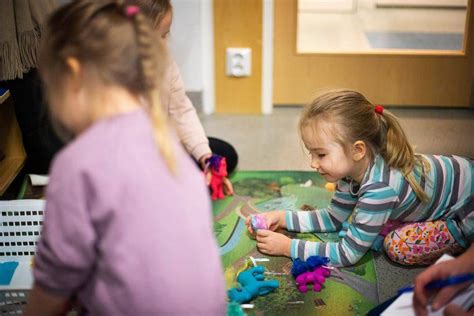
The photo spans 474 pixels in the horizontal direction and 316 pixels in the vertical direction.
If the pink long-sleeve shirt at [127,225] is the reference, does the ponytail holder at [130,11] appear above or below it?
above

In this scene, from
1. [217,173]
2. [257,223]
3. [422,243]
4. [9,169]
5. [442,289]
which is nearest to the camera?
[442,289]

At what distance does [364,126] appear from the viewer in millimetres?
Result: 1431

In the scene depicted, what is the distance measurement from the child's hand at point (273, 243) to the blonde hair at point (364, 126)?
27cm

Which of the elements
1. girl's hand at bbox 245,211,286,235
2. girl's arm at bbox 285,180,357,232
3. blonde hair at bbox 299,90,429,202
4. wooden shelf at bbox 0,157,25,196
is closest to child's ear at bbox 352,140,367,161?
blonde hair at bbox 299,90,429,202

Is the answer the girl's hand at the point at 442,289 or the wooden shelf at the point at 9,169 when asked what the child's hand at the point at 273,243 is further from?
the wooden shelf at the point at 9,169

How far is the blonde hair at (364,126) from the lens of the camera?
142 centimetres

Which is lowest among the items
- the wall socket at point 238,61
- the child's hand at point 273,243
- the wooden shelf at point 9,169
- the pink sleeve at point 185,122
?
the child's hand at point 273,243

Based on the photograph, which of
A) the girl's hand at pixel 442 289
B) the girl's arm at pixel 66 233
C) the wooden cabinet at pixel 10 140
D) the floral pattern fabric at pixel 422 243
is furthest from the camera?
the wooden cabinet at pixel 10 140

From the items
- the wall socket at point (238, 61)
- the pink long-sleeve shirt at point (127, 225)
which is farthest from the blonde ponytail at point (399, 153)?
the wall socket at point (238, 61)

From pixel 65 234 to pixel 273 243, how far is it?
0.83 meters

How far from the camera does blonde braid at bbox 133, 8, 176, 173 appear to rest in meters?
0.79

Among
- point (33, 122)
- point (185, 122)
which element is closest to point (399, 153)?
point (185, 122)

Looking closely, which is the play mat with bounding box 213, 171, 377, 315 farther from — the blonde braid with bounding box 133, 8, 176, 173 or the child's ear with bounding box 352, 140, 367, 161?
the blonde braid with bounding box 133, 8, 176, 173

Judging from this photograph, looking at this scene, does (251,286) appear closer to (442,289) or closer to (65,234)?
(442,289)
